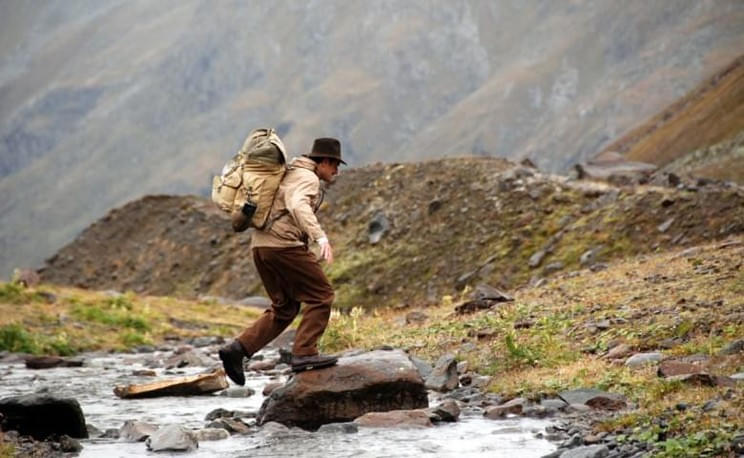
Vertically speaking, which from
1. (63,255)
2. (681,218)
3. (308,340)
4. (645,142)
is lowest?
(308,340)

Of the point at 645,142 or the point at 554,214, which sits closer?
the point at 554,214

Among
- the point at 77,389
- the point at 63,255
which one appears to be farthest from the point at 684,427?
the point at 63,255

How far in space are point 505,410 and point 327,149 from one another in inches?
156

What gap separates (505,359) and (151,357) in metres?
12.1

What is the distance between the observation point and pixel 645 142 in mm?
132500

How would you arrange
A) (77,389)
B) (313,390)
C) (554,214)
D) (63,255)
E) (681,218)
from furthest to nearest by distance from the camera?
(63,255)
(554,214)
(681,218)
(77,389)
(313,390)

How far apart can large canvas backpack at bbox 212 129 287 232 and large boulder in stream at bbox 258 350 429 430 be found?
2.07 metres

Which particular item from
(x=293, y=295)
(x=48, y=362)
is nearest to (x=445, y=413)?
(x=293, y=295)

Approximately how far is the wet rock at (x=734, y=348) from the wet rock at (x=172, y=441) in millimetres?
6333

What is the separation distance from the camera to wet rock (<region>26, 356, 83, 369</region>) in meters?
21.6

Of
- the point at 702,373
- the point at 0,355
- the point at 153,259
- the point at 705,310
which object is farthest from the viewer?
the point at 153,259

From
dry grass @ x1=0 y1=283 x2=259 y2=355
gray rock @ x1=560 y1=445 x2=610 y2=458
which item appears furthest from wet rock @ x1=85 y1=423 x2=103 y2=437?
dry grass @ x1=0 y1=283 x2=259 y2=355

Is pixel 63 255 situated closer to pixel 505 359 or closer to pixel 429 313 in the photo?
pixel 429 313

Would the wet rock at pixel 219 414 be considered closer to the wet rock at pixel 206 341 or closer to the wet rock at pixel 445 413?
the wet rock at pixel 445 413
